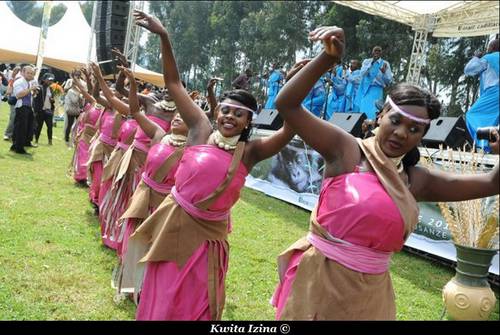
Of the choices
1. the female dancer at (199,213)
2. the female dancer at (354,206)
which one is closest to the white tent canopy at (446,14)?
the female dancer at (199,213)

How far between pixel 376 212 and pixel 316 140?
0.40 m

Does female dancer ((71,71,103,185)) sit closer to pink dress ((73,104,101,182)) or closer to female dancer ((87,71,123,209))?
pink dress ((73,104,101,182))

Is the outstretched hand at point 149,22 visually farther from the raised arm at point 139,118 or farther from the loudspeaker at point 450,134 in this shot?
the loudspeaker at point 450,134

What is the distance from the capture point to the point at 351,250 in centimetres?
212

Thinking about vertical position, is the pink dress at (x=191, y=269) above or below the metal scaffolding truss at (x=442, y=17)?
below

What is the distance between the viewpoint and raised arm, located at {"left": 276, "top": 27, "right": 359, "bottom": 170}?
6.89 ft

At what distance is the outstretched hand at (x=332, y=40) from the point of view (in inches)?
78.8

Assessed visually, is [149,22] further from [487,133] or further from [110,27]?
[110,27]

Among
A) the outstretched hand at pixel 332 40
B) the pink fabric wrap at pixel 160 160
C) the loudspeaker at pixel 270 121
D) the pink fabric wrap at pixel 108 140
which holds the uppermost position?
the outstretched hand at pixel 332 40

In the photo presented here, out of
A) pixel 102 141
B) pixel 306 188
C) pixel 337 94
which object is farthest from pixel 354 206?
pixel 337 94

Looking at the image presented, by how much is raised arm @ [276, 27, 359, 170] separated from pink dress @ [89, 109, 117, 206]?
5.20m

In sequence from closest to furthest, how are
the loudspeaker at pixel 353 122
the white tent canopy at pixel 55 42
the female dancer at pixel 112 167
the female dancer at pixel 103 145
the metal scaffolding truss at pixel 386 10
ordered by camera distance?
the female dancer at pixel 112 167 → the female dancer at pixel 103 145 → the loudspeaker at pixel 353 122 → the metal scaffolding truss at pixel 386 10 → the white tent canopy at pixel 55 42

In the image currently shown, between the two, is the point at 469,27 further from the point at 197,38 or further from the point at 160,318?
the point at 197,38

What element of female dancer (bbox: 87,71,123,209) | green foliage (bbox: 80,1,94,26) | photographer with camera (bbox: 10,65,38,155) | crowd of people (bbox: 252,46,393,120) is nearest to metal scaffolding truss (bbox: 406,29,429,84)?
crowd of people (bbox: 252,46,393,120)
